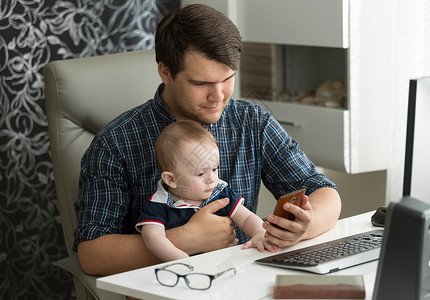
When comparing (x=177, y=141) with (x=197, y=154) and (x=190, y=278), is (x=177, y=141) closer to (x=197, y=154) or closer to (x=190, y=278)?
(x=197, y=154)

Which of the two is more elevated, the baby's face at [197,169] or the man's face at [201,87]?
the man's face at [201,87]

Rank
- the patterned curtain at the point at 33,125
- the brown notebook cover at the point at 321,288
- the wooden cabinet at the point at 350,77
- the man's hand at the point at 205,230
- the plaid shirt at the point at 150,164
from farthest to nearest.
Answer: the patterned curtain at the point at 33,125 → the wooden cabinet at the point at 350,77 → the plaid shirt at the point at 150,164 → the man's hand at the point at 205,230 → the brown notebook cover at the point at 321,288

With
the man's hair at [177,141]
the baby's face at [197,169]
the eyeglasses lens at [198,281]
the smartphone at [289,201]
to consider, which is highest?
the man's hair at [177,141]

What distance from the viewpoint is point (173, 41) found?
66.9 inches

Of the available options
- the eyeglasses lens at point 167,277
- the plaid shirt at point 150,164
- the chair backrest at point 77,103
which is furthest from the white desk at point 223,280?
the chair backrest at point 77,103

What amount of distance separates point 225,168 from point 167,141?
1.13 ft

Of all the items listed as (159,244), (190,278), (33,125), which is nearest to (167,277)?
(190,278)

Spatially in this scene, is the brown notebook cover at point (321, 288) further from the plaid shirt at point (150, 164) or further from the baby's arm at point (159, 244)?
the plaid shirt at point (150, 164)

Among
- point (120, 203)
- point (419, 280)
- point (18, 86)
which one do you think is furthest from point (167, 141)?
point (18, 86)

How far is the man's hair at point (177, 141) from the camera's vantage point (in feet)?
Result: 4.97

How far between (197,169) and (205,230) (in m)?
0.15

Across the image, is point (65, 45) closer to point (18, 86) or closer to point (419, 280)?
A: point (18, 86)

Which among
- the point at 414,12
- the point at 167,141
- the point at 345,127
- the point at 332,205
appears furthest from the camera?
the point at 345,127

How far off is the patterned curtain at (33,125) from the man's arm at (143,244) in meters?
1.18
